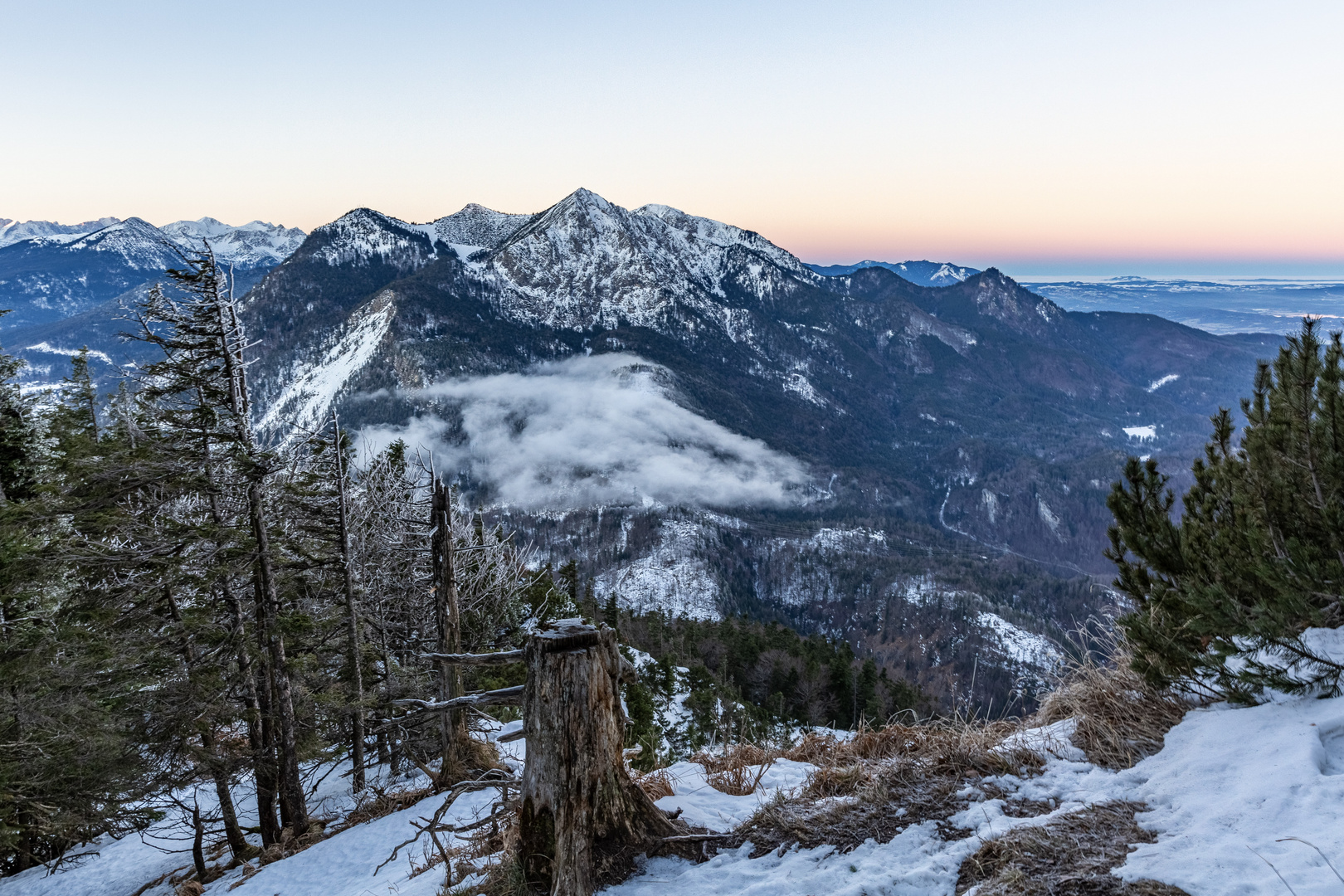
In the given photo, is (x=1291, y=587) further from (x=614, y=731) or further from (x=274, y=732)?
(x=274, y=732)

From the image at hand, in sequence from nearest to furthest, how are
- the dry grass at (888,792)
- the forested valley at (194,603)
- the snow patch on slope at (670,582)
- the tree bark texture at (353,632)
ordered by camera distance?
the dry grass at (888,792)
the forested valley at (194,603)
the tree bark texture at (353,632)
the snow patch on slope at (670,582)

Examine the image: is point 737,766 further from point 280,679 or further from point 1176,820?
point 280,679

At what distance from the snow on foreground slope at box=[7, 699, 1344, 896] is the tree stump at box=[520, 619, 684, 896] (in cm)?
32

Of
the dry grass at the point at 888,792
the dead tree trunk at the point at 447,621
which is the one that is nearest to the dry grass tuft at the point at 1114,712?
the dry grass at the point at 888,792

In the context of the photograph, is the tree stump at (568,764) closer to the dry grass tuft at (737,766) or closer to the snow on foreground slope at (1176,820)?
the snow on foreground slope at (1176,820)

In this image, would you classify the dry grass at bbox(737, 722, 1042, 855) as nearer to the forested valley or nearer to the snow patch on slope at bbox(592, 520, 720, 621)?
the forested valley

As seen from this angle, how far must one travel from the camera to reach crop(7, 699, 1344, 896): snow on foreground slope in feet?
9.02

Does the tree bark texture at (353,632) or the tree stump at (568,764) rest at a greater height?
the tree stump at (568,764)

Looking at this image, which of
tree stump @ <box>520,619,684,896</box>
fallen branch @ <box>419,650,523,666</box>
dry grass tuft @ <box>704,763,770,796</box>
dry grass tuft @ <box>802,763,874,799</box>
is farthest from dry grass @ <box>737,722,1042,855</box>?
fallen branch @ <box>419,650,523,666</box>

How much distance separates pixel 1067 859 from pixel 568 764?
111 inches

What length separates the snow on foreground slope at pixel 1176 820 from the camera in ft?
9.02

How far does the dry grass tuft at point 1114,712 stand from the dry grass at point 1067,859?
2.69ft

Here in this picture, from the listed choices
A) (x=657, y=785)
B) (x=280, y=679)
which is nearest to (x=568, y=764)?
(x=657, y=785)

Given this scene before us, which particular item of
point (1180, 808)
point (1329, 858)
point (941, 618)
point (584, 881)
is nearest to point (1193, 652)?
point (1180, 808)
